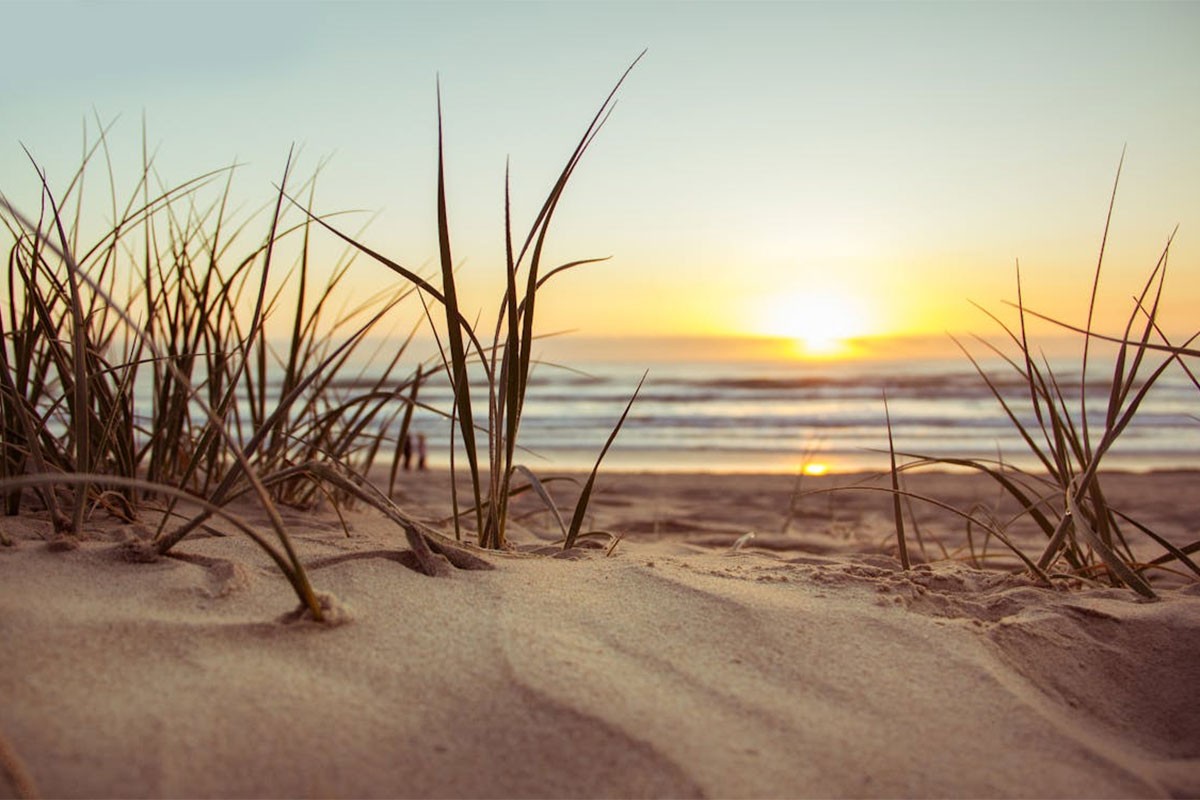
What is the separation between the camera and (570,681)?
1161 mm

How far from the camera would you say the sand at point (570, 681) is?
100cm

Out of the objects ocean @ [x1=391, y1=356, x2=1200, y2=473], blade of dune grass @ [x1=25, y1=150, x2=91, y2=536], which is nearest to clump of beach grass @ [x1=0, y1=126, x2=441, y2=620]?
blade of dune grass @ [x1=25, y1=150, x2=91, y2=536]

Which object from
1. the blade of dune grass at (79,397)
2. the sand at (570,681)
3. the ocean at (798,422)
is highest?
the blade of dune grass at (79,397)

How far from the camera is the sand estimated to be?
1.00 metres

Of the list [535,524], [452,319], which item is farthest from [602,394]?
[452,319]

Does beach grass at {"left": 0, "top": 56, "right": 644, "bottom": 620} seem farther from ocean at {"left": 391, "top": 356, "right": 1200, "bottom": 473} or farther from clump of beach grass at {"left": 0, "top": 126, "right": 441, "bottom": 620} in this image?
ocean at {"left": 391, "top": 356, "right": 1200, "bottom": 473}

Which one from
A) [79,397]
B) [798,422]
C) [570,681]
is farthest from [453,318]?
[798,422]

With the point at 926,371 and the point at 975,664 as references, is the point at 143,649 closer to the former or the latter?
the point at 975,664

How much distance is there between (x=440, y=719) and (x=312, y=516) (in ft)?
4.92

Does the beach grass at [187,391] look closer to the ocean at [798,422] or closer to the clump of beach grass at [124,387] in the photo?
Result: the clump of beach grass at [124,387]

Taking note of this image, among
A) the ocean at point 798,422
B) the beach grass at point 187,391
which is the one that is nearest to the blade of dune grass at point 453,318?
the beach grass at point 187,391

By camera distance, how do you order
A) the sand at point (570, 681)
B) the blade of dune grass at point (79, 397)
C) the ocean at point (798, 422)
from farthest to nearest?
the ocean at point (798, 422)
the blade of dune grass at point (79, 397)
the sand at point (570, 681)

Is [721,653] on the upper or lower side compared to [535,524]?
upper

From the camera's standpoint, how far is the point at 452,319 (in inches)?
67.2
